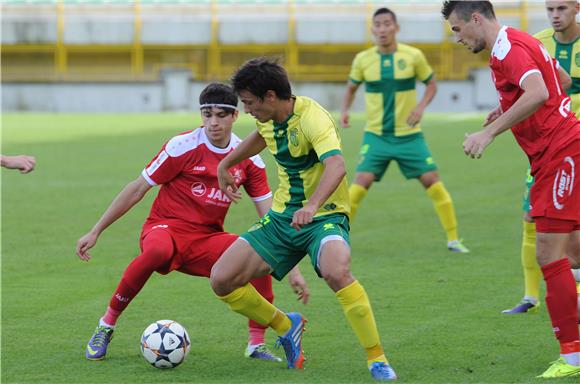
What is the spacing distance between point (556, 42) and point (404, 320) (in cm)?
231

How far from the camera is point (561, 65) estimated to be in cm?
807

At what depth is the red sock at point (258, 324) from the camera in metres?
6.81

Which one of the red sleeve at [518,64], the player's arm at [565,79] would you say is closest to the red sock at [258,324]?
the red sleeve at [518,64]

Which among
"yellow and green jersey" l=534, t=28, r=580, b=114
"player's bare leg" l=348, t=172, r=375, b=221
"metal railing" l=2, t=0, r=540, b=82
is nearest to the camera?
"yellow and green jersey" l=534, t=28, r=580, b=114

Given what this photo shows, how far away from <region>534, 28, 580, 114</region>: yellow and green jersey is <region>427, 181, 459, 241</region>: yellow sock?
320 cm

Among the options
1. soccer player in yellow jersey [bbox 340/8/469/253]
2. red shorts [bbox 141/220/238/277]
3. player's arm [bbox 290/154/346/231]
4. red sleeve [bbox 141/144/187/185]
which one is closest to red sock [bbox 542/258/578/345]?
player's arm [bbox 290/154/346/231]

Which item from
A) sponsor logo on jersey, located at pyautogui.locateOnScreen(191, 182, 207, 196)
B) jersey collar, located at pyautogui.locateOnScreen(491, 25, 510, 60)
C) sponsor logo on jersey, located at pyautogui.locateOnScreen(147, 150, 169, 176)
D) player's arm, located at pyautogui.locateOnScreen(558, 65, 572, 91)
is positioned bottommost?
sponsor logo on jersey, located at pyautogui.locateOnScreen(191, 182, 207, 196)

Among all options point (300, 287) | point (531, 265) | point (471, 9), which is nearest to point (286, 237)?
point (300, 287)

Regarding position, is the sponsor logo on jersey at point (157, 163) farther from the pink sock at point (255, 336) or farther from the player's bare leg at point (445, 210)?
the player's bare leg at point (445, 210)

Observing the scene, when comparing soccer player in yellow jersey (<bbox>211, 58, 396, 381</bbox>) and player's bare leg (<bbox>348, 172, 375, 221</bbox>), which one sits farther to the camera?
player's bare leg (<bbox>348, 172, 375, 221</bbox>)

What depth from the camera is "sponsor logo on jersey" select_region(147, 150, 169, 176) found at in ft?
23.4

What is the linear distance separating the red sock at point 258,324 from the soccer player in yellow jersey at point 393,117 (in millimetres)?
4455

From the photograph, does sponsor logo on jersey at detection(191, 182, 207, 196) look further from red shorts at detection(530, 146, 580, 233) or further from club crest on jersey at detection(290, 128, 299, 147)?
red shorts at detection(530, 146, 580, 233)

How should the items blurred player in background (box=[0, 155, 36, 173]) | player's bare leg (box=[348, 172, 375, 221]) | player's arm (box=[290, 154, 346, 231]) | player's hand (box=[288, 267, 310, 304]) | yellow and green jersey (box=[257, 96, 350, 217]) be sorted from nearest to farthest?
1. player's arm (box=[290, 154, 346, 231])
2. yellow and green jersey (box=[257, 96, 350, 217])
3. player's hand (box=[288, 267, 310, 304])
4. blurred player in background (box=[0, 155, 36, 173])
5. player's bare leg (box=[348, 172, 375, 221])
